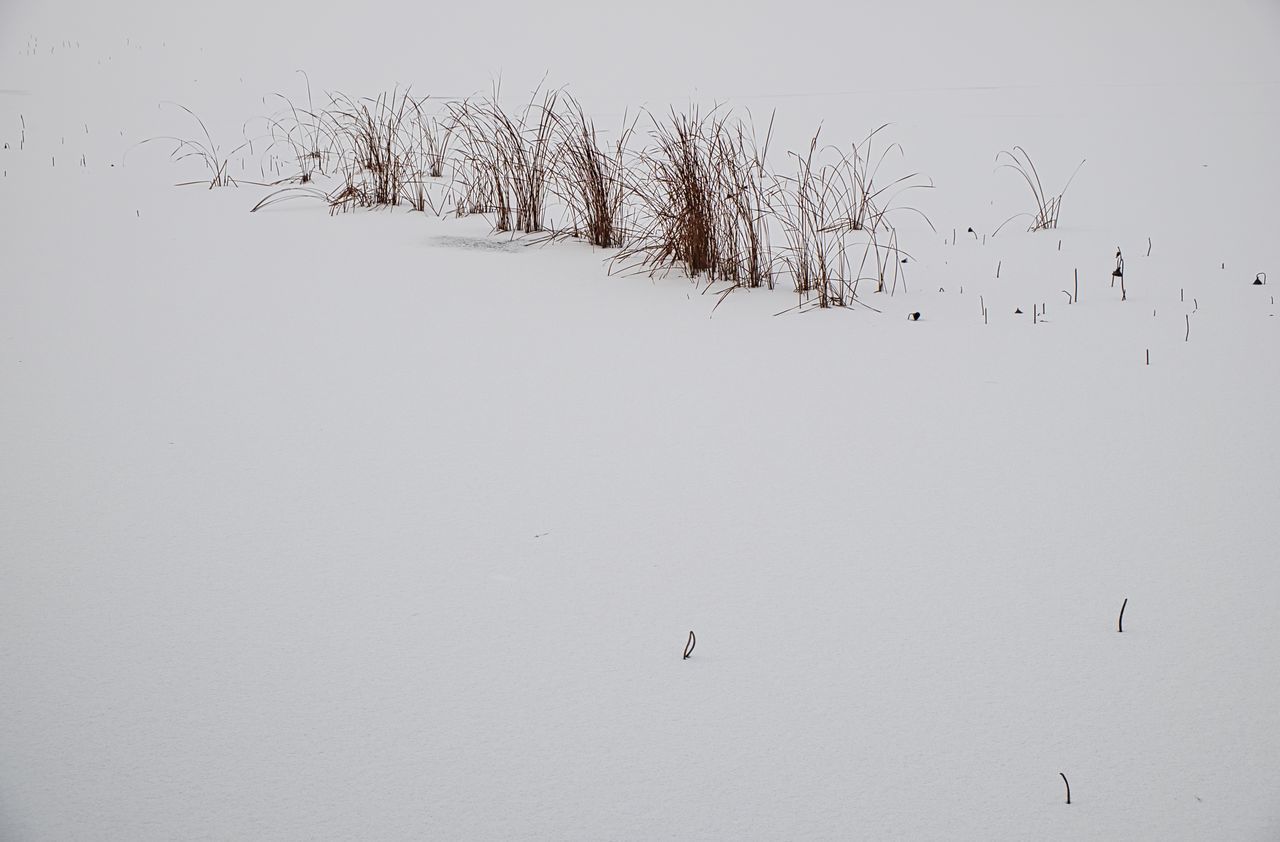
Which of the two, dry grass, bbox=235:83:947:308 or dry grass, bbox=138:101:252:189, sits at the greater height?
dry grass, bbox=138:101:252:189

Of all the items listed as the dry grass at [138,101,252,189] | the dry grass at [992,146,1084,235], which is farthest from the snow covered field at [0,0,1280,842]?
the dry grass at [138,101,252,189]

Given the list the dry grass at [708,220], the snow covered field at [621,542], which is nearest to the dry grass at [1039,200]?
the snow covered field at [621,542]

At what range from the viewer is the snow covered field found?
103 cm

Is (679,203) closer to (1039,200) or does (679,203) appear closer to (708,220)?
(708,220)

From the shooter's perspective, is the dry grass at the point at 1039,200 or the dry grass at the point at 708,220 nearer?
the dry grass at the point at 708,220

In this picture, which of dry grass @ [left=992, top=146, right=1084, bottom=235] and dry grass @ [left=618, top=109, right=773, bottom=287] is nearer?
dry grass @ [left=618, top=109, right=773, bottom=287]

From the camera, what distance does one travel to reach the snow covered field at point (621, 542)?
→ 1.03m

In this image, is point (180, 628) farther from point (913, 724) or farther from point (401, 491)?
point (913, 724)

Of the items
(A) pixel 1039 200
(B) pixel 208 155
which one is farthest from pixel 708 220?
(B) pixel 208 155

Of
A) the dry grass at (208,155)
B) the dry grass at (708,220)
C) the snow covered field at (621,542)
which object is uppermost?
the dry grass at (208,155)

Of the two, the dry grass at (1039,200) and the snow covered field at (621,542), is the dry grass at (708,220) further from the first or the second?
the dry grass at (1039,200)

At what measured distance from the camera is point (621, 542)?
1480 millimetres

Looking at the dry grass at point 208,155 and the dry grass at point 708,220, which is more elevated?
the dry grass at point 208,155

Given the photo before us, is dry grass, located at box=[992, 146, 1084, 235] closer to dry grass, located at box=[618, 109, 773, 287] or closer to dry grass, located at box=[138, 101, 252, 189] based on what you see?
dry grass, located at box=[618, 109, 773, 287]
